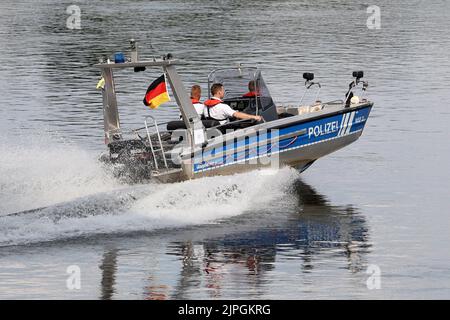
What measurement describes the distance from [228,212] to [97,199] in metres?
2.38

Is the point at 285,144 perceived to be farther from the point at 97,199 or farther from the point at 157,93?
the point at 97,199

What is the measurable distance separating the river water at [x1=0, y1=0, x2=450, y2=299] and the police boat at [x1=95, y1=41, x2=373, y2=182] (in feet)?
0.98

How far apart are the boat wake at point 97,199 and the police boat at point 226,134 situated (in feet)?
0.83

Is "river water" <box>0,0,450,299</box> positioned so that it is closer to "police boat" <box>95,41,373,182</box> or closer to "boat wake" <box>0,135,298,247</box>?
Result: "boat wake" <box>0,135,298,247</box>

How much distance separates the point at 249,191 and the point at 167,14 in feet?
145

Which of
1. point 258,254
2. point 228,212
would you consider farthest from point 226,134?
point 258,254

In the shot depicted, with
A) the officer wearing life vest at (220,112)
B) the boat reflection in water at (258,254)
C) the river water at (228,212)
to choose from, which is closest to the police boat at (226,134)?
the officer wearing life vest at (220,112)

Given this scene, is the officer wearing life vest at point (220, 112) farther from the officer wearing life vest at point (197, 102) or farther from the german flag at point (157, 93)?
the german flag at point (157, 93)

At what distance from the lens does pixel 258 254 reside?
16.3 meters

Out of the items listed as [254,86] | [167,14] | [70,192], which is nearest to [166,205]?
[70,192]

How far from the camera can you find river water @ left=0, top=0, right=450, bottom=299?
49.4 feet

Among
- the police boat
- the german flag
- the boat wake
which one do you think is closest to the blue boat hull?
the police boat

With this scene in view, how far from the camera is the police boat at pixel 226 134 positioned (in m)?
18.4
